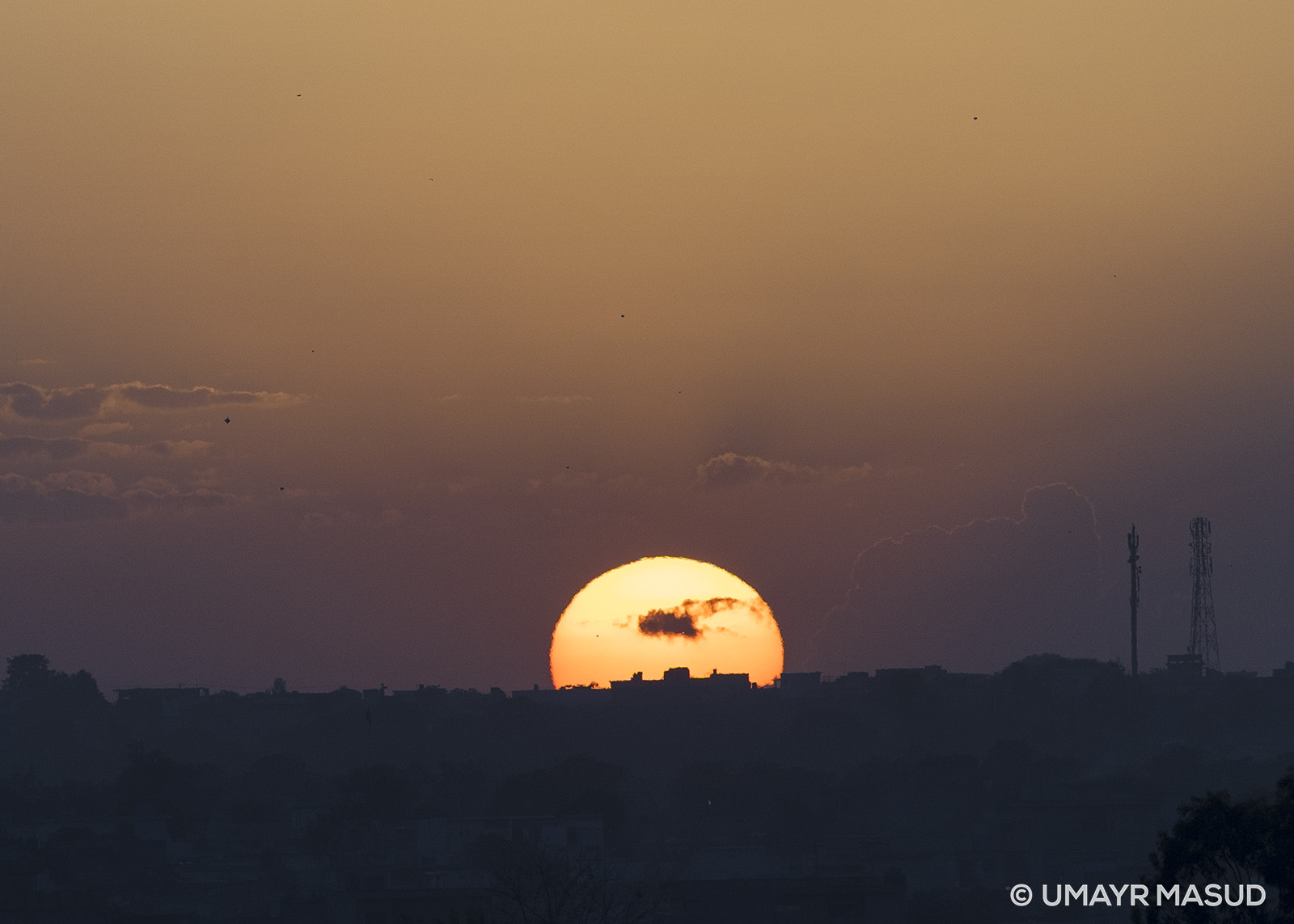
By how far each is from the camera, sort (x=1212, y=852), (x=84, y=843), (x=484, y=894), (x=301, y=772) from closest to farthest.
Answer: (x=1212, y=852) < (x=484, y=894) < (x=84, y=843) < (x=301, y=772)

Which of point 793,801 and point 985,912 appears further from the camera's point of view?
point 793,801

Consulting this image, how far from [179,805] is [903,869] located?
63010 millimetres

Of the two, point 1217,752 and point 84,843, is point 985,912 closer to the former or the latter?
point 84,843

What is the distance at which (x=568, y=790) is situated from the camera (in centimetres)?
13912

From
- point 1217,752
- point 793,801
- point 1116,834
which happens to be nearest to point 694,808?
point 793,801

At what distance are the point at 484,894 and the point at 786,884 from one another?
16.0 m

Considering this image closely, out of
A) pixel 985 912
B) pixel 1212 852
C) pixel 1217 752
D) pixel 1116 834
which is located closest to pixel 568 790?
pixel 1116 834

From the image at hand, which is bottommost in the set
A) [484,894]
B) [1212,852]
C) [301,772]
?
[1212,852]

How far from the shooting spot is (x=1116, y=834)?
126 m

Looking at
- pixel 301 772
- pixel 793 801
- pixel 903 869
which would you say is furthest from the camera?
pixel 301 772

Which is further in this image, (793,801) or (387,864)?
A: (793,801)

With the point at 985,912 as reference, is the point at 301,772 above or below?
above

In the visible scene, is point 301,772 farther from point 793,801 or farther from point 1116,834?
point 1116,834

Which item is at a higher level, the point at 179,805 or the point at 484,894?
the point at 179,805
